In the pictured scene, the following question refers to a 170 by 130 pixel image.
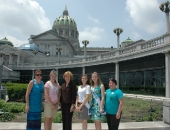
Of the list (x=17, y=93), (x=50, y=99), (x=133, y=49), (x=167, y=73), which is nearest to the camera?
(x=50, y=99)

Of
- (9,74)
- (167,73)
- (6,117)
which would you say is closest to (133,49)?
(167,73)

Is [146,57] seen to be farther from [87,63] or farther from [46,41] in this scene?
[46,41]

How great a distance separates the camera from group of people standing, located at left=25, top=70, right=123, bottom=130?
18.2ft

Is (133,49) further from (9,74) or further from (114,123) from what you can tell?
(9,74)

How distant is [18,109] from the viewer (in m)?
10.9

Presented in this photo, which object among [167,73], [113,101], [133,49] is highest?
[133,49]

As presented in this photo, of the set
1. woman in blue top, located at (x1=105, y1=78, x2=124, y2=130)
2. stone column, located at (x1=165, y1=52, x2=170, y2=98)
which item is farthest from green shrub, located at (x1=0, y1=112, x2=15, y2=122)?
stone column, located at (x1=165, y1=52, x2=170, y2=98)

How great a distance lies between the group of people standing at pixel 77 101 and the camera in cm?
555

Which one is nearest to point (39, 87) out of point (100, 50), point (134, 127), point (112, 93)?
point (112, 93)

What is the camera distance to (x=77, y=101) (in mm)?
5957

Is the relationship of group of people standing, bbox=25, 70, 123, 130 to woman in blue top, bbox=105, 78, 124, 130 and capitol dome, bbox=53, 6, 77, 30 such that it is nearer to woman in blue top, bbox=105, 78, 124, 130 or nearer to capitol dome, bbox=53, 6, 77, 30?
woman in blue top, bbox=105, 78, 124, 130

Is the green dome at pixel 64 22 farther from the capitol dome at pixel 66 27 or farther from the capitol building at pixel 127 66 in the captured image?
the capitol building at pixel 127 66

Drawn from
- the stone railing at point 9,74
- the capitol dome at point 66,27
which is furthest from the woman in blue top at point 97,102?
the capitol dome at point 66,27

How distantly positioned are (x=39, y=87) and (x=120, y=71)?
2613cm
